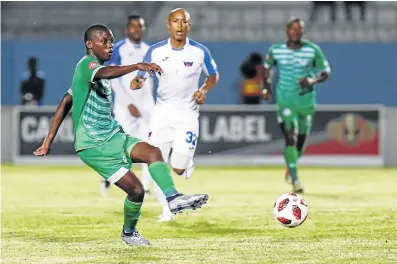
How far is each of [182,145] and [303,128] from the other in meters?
4.67

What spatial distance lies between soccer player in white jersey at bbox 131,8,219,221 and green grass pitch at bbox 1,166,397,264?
787mm

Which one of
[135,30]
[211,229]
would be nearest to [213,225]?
[211,229]

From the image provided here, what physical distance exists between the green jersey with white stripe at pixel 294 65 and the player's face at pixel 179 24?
450cm

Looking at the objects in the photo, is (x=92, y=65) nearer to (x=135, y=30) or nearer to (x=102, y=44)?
(x=102, y=44)

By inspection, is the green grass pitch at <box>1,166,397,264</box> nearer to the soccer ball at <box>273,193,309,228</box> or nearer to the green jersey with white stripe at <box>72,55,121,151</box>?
the soccer ball at <box>273,193,309,228</box>

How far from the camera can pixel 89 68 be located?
9000mm

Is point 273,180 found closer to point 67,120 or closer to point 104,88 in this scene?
point 67,120

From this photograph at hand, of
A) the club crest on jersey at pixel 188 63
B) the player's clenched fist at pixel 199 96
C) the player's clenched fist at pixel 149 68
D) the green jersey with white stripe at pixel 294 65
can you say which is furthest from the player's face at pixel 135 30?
the player's clenched fist at pixel 149 68

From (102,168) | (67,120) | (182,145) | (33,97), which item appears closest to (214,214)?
(182,145)

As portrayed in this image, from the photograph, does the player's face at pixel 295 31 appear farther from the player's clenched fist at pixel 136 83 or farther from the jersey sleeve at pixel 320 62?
the player's clenched fist at pixel 136 83

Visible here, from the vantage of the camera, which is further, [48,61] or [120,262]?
[48,61]

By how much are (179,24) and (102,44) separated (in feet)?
5.60

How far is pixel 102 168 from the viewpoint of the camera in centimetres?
923

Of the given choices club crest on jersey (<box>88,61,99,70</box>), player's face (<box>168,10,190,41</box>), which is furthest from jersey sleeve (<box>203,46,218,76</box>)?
club crest on jersey (<box>88,61,99,70</box>)
